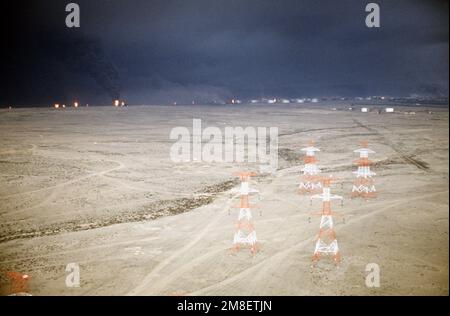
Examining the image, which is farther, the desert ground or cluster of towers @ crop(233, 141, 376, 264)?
cluster of towers @ crop(233, 141, 376, 264)

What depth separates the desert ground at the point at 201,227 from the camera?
32.5ft

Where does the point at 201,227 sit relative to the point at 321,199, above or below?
below

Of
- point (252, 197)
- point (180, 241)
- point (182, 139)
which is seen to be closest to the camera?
point (180, 241)

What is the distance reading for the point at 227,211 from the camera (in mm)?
15688

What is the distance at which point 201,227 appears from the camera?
13891 millimetres

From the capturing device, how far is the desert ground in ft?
32.5

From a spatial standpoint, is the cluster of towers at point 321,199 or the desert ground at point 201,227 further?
the cluster of towers at point 321,199

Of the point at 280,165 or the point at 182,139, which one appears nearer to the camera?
the point at 280,165

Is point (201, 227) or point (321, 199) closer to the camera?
point (201, 227)

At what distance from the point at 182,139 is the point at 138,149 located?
7026 mm

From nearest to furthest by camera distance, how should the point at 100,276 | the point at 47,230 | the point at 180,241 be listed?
1. the point at 100,276
2. the point at 180,241
3. the point at 47,230
